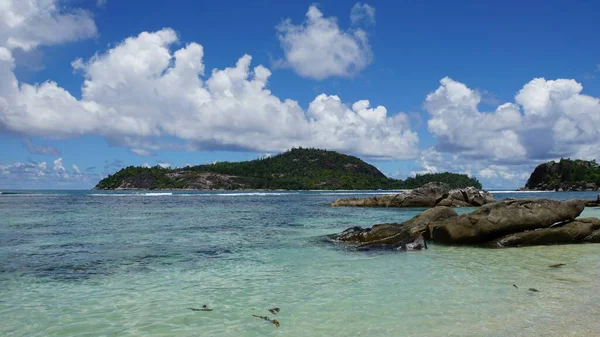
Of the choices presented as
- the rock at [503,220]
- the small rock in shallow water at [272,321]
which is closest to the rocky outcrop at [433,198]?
the rock at [503,220]

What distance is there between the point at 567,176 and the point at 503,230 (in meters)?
175

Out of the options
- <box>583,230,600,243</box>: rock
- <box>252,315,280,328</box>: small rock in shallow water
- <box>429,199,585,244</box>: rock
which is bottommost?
<box>252,315,280,328</box>: small rock in shallow water

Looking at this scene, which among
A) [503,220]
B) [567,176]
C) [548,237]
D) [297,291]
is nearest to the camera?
[297,291]

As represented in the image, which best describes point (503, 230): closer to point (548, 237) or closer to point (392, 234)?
point (548, 237)

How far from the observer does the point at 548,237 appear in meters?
20.7

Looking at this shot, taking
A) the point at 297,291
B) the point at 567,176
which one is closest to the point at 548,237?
the point at 297,291

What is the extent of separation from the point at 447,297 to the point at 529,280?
11.8 ft

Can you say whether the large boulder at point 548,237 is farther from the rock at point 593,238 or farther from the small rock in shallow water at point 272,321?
the small rock in shallow water at point 272,321

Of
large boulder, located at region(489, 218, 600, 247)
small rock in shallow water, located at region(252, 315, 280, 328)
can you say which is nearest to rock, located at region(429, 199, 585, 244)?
large boulder, located at region(489, 218, 600, 247)

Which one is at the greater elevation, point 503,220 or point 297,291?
point 503,220

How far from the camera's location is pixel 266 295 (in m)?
11.3

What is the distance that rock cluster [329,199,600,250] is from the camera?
2050cm

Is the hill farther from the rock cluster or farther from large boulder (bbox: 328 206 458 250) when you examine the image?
large boulder (bbox: 328 206 458 250)

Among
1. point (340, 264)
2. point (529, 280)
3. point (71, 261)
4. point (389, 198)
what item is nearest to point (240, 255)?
point (340, 264)
